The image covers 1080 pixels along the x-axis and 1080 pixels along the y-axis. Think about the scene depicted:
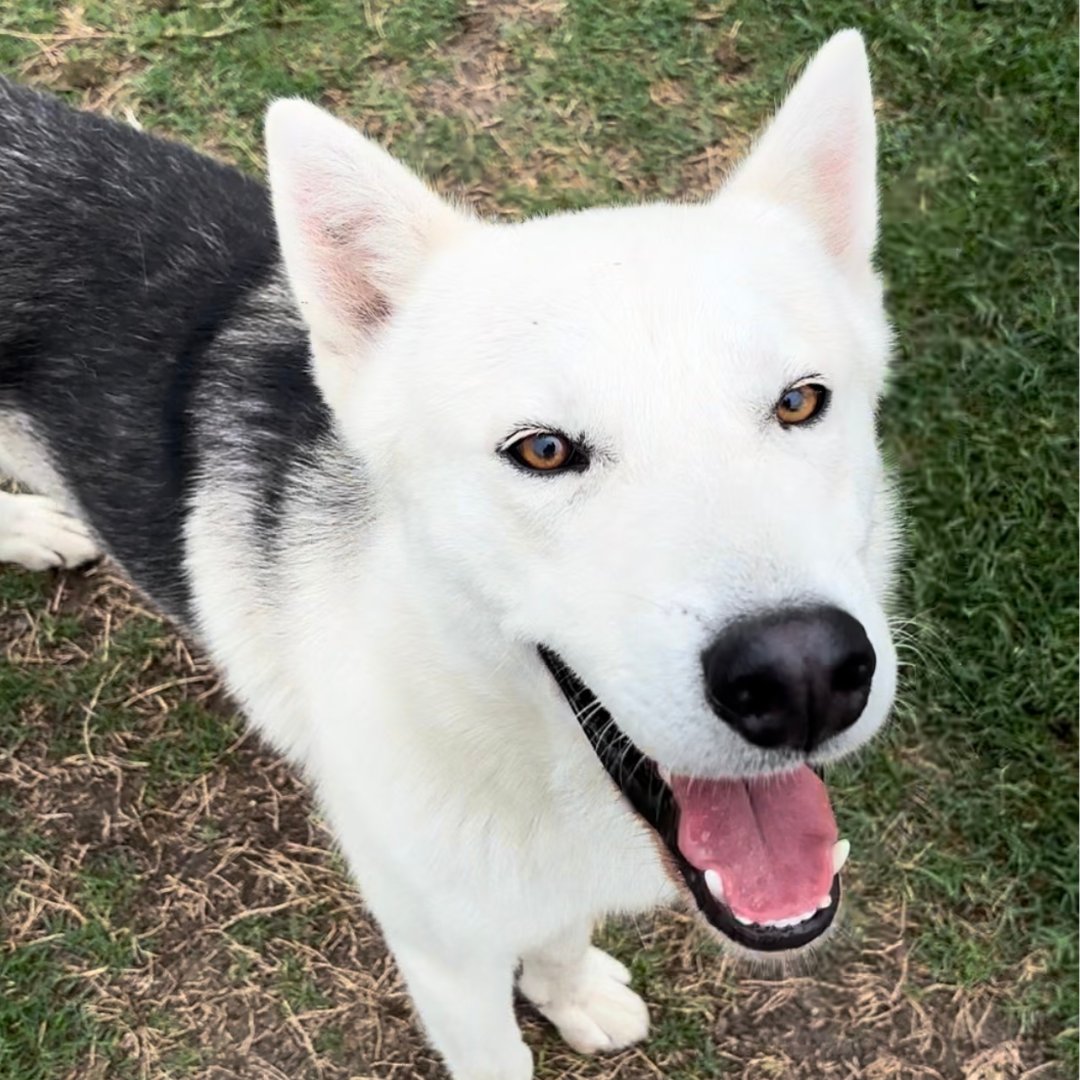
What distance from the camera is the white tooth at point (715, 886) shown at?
222cm

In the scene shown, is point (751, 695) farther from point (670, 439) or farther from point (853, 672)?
point (670, 439)

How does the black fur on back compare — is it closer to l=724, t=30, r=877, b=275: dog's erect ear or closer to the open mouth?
l=724, t=30, r=877, b=275: dog's erect ear

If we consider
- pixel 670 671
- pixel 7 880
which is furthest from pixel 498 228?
pixel 7 880

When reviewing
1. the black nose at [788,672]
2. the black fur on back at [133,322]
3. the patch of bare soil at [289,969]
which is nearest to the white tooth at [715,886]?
the black nose at [788,672]

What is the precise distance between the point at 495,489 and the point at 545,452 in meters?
0.12

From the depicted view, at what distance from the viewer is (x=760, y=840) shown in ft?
7.45

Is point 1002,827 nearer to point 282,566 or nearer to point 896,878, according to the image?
point 896,878

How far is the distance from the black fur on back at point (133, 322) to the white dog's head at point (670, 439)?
73 cm

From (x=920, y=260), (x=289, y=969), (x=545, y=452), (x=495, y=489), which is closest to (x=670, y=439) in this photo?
(x=545, y=452)

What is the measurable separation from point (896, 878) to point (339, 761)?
217 cm

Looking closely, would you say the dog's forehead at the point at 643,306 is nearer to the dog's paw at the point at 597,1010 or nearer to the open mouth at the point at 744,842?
the open mouth at the point at 744,842

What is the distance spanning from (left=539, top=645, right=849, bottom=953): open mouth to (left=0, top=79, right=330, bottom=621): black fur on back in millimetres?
1400

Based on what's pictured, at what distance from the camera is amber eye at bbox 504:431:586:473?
201 cm

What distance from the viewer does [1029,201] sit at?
4883mm
